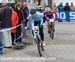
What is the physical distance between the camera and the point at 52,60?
1454cm

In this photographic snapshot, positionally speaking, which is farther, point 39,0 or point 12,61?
point 39,0

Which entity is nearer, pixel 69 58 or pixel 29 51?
pixel 69 58

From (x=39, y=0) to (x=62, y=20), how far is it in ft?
38.4

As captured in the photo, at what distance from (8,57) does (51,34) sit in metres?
7.24

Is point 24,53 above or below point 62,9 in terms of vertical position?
above

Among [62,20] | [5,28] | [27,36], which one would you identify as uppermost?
[5,28]

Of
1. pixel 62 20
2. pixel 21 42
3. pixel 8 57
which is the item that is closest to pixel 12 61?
pixel 8 57

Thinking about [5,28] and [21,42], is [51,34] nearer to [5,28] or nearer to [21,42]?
[21,42]

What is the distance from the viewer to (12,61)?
1445 cm

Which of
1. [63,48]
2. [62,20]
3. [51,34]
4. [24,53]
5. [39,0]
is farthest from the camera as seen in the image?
[39,0]

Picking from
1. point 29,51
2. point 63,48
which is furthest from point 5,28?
point 63,48

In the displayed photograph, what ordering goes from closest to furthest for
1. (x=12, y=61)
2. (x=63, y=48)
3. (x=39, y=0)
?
(x=12, y=61), (x=63, y=48), (x=39, y=0)

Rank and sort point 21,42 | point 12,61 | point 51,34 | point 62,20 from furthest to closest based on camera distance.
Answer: point 62,20 → point 51,34 → point 21,42 → point 12,61

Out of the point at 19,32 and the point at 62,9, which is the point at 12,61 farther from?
the point at 62,9
